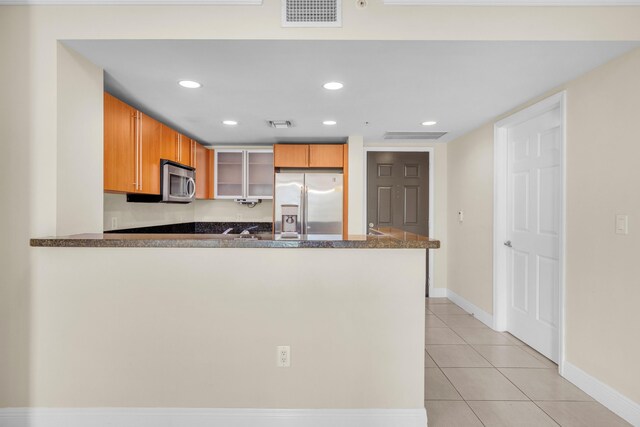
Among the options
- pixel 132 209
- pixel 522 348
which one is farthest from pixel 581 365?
pixel 132 209

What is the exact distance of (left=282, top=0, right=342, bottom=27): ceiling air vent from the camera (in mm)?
Result: 1926

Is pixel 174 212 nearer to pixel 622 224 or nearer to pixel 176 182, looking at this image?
pixel 176 182

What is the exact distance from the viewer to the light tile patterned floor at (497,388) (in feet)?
6.81

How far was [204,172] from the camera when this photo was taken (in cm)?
472

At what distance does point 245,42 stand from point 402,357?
1.97 metres

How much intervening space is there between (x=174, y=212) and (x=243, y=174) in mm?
1031

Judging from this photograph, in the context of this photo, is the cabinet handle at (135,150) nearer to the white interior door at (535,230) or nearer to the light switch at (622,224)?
the white interior door at (535,230)

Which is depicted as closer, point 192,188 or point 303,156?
point 192,188

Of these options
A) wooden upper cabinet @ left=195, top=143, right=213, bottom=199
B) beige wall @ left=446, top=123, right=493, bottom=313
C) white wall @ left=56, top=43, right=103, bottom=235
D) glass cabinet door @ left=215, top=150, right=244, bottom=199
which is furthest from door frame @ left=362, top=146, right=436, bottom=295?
white wall @ left=56, top=43, right=103, bottom=235

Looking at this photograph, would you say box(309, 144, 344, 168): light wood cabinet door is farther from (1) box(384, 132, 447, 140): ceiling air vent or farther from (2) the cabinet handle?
(2) the cabinet handle

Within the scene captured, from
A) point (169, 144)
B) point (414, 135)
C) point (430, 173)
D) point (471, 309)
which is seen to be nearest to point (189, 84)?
point (169, 144)

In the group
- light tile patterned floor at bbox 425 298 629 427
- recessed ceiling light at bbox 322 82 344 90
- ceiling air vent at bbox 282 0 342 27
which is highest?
ceiling air vent at bbox 282 0 342 27

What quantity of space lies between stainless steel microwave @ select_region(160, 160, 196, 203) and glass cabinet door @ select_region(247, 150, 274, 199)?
816mm

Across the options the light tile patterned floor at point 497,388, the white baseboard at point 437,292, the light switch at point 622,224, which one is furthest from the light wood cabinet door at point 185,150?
the light switch at point 622,224
